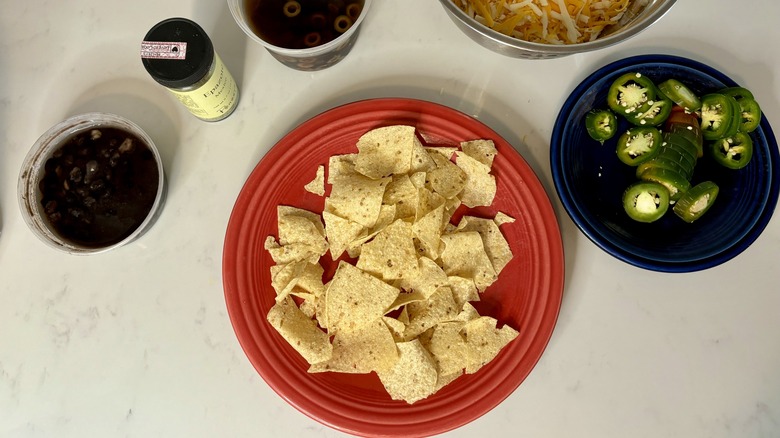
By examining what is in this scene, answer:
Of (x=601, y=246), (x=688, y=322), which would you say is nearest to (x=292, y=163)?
(x=601, y=246)

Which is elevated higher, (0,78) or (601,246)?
(601,246)

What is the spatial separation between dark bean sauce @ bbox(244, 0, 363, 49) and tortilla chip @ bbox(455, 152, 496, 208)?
0.40 m

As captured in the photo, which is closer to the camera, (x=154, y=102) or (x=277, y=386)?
(x=277, y=386)

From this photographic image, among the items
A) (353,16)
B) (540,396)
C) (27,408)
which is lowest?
(27,408)

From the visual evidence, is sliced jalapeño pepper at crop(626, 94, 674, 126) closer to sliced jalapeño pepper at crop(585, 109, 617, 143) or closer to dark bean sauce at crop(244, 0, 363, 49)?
sliced jalapeño pepper at crop(585, 109, 617, 143)

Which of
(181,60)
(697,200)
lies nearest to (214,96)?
(181,60)

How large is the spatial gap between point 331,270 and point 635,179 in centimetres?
74

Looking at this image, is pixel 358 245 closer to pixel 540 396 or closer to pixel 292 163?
pixel 292 163

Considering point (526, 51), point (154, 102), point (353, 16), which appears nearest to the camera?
point (526, 51)

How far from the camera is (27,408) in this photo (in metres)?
1.21

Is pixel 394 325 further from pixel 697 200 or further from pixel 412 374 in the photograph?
pixel 697 200

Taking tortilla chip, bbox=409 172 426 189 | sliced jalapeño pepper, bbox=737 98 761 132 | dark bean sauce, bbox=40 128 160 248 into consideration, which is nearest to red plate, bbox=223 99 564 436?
tortilla chip, bbox=409 172 426 189

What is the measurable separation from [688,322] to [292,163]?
101 cm

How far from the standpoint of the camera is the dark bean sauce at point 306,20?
44.6 inches
